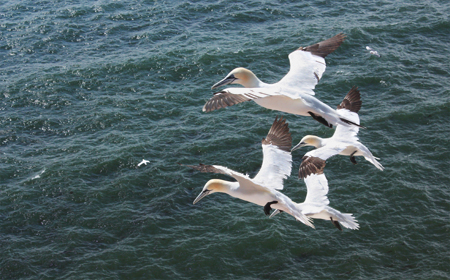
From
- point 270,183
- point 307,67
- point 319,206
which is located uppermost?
point 307,67

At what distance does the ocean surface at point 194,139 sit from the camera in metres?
26.1

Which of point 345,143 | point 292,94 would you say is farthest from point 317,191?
point 292,94

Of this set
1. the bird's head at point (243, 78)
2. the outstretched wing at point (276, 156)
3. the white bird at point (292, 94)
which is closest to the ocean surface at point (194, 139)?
the outstretched wing at point (276, 156)

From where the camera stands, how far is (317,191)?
2281 centimetres

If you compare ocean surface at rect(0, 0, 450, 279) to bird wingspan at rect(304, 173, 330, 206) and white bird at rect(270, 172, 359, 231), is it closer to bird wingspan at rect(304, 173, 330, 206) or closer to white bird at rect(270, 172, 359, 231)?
white bird at rect(270, 172, 359, 231)

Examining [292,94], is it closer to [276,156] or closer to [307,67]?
[307,67]

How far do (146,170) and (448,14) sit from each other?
30.2 meters

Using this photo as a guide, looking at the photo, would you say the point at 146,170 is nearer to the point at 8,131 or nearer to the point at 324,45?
the point at 8,131

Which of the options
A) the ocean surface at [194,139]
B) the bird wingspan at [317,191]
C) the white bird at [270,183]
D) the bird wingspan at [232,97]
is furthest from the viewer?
the ocean surface at [194,139]

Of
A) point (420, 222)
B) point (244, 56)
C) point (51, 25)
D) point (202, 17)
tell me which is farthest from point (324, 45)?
point (51, 25)

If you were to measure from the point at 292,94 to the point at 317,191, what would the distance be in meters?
6.03

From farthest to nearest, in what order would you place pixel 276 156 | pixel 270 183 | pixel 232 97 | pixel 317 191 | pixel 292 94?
1. pixel 317 191
2. pixel 276 156
3. pixel 270 183
4. pixel 292 94
5. pixel 232 97

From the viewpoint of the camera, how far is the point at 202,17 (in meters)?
48.4

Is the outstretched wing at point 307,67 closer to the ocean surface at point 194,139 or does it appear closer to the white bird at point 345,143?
the white bird at point 345,143
